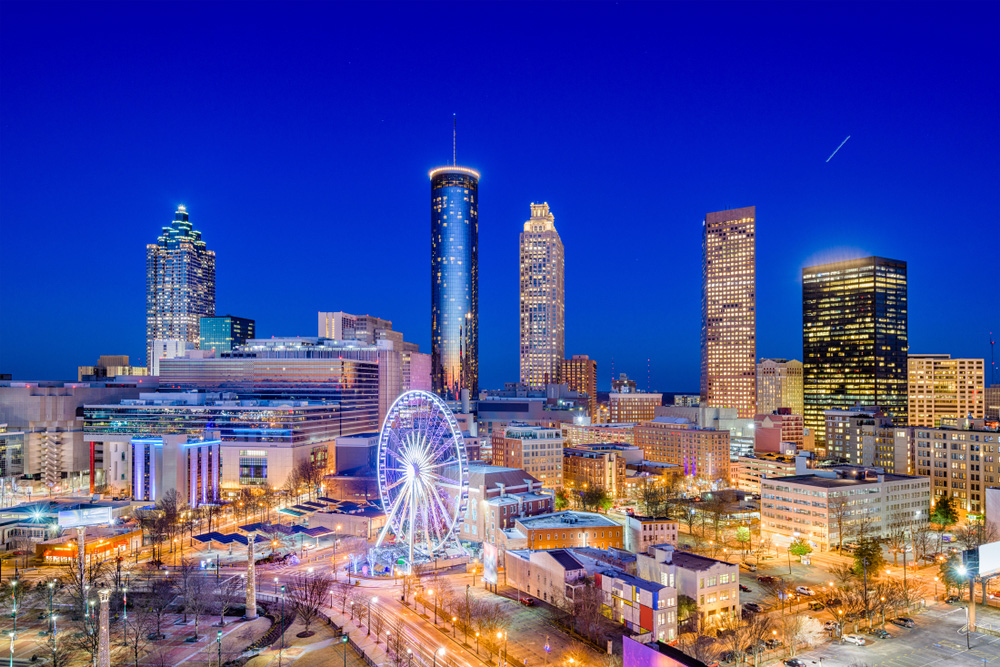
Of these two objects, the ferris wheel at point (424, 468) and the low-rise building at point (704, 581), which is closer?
the low-rise building at point (704, 581)

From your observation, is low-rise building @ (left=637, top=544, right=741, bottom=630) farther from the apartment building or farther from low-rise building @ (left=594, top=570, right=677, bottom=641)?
the apartment building

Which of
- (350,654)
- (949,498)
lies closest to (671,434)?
(949,498)

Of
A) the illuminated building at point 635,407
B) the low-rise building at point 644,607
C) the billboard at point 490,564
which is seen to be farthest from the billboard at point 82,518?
the illuminated building at point 635,407

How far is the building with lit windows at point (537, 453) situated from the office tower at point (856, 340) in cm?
8556

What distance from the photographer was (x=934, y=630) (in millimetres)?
41344

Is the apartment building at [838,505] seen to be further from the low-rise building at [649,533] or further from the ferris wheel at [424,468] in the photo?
the ferris wheel at [424,468]

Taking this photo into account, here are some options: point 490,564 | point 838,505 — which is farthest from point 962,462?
point 490,564

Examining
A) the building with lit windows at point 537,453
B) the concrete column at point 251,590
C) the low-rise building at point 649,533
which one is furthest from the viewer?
the building with lit windows at point 537,453

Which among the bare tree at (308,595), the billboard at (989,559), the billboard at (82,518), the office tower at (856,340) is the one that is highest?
the office tower at (856,340)

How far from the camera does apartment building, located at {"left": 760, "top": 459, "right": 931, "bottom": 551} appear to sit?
62594 mm

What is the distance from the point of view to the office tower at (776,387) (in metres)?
193

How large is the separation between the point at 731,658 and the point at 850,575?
64.4 feet

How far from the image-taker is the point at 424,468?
55000mm

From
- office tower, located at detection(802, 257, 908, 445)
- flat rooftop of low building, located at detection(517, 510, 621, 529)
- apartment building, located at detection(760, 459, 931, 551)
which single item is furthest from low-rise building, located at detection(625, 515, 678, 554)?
office tower, located at detection(802, 257, 908, 445)
